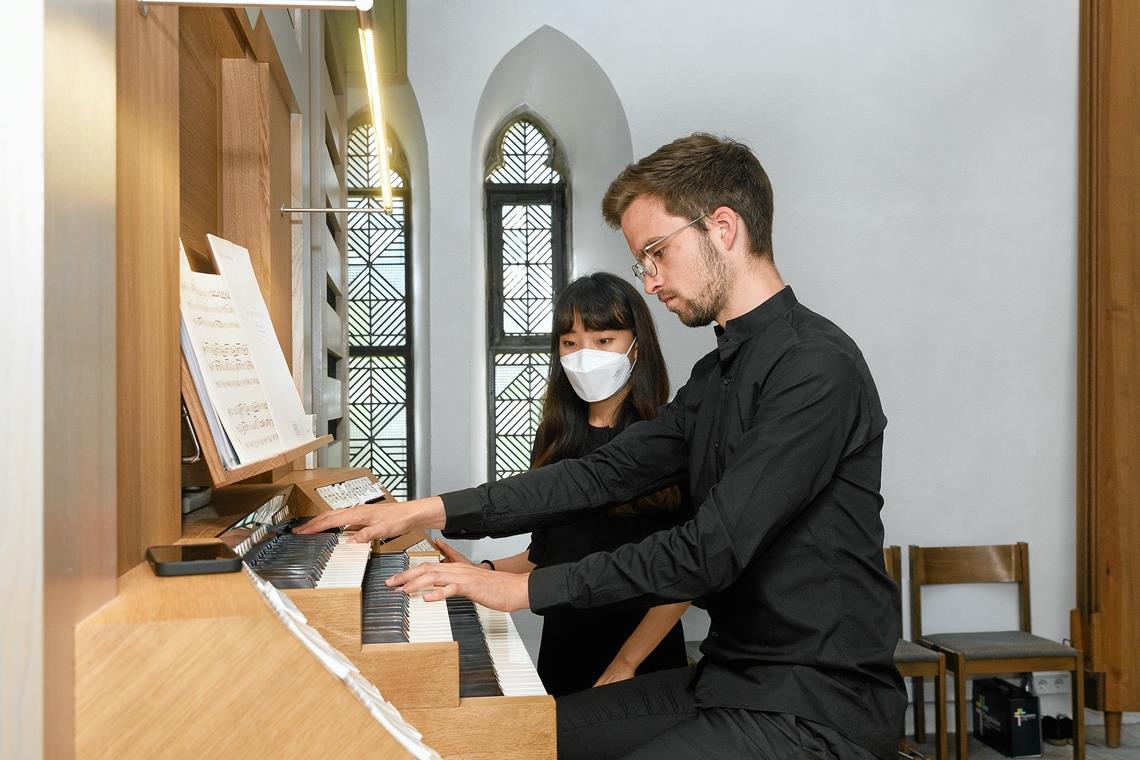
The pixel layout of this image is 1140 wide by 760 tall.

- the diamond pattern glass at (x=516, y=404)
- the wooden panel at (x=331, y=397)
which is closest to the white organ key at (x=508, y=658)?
the wooden panel at (x=331, y=397)

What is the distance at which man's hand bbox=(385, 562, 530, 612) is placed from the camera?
1.79 meters

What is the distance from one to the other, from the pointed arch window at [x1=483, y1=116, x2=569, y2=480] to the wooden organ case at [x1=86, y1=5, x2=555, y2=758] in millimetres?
3443

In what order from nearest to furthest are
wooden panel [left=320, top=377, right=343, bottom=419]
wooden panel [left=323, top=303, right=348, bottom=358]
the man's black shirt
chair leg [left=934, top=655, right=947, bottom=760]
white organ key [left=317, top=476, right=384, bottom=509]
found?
1. the man's black shirt
2. white organ key [left=317, top=476, right=384, bottom=509]
3. wooden panel [left=320, top=377, right=343, bottom=419]
4. wooden panel [left=323, top=303, right=348, bottom=358]
5. chair leg [left=934, top=655, right=947, bottom=760]

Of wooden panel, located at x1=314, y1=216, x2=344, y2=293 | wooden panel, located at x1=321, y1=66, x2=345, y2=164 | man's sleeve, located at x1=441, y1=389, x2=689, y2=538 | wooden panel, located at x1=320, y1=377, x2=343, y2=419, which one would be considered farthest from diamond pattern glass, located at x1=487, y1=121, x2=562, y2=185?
man's sleeve, located at x1=441, y1=389, x2=689, y2=538

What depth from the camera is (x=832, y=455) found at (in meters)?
1.84

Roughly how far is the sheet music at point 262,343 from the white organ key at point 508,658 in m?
0.55

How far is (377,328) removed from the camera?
5859mm

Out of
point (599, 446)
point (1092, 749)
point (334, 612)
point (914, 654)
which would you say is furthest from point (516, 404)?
point (334, 612)

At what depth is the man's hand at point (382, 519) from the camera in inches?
85.6

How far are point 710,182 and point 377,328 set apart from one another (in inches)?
159

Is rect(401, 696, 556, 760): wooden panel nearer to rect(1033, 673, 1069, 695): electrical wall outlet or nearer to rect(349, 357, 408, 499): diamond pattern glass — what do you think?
rect(349, 357, 408, 499): diamond pattern glass

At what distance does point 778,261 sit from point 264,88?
325 centimetres

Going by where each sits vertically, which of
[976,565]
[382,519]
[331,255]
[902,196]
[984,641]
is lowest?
[984,641]

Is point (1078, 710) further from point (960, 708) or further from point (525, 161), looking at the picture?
point (525, 161)
